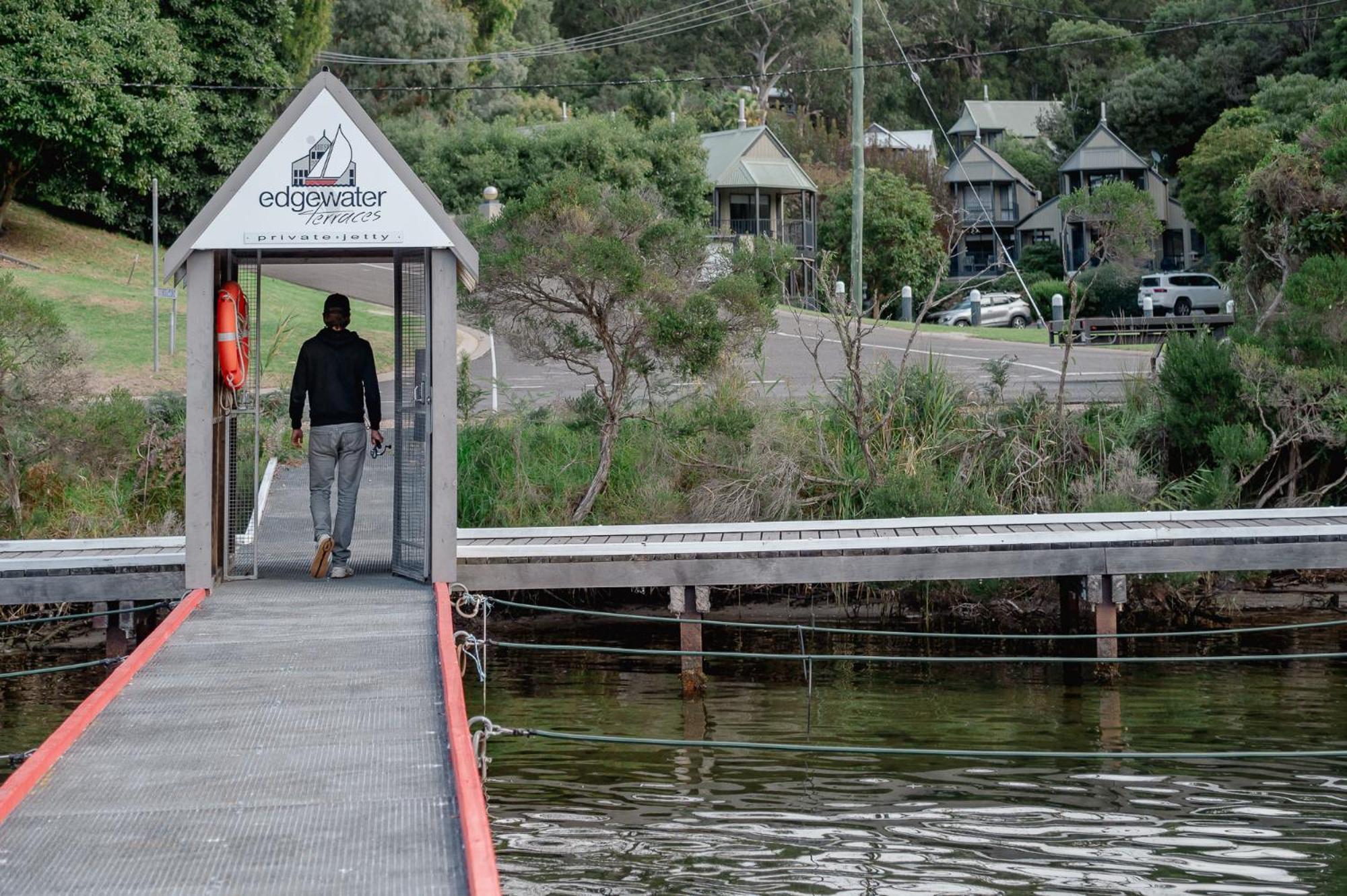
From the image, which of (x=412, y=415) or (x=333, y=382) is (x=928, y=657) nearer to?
(x=412, y=415)

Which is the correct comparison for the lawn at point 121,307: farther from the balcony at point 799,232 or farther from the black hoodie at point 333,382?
the balcony at point 799,232

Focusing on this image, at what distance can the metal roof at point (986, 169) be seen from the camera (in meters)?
74.7

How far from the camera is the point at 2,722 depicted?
40.8 feet

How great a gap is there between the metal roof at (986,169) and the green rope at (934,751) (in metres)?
65.5

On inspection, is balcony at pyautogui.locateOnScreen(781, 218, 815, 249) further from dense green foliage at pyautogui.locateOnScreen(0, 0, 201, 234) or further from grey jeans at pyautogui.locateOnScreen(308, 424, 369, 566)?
grey jeans at pyautogui.locateOnScreen(308, 424, 369, 566)

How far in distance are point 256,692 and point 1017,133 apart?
8232 cm

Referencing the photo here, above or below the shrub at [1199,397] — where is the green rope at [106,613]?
below

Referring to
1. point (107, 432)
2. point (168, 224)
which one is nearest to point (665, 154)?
point (168, 224)

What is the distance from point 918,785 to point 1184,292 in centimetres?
4694

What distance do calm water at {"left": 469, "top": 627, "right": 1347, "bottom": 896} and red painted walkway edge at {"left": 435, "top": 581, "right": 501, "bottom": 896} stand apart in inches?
53.9

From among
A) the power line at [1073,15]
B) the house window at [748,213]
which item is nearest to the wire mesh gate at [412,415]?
the house window at [748,213]

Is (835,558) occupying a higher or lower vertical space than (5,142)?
lower

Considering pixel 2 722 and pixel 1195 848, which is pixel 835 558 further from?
pixel 2 722

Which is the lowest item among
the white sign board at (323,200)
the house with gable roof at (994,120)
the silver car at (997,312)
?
the white sign board at (323,200)
